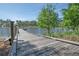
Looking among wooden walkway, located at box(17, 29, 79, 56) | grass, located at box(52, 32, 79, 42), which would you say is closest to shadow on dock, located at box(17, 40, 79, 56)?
wooden walkway, located at box(17, 29, 79, 56)

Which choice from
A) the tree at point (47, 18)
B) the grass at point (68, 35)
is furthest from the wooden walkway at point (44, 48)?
the tree at point (47, 18)

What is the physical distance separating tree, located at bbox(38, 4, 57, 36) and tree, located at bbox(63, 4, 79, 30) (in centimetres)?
19

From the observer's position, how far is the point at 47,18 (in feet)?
16.0

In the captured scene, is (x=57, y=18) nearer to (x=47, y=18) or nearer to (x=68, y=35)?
(x=47, y=18)

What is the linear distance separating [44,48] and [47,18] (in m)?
0.54

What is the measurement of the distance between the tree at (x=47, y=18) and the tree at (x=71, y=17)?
0.63 ft

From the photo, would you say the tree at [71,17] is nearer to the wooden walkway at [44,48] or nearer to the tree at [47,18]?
the tree at [47,18]

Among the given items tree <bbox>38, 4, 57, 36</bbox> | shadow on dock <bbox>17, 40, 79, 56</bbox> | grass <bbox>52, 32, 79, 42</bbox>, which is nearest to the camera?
shadow on dock <bbox>17, 40, 79, 56</bbox>

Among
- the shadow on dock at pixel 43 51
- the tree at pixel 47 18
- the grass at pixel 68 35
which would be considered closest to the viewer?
the shadow on dock at pixel 43 51

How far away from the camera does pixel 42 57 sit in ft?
13.9

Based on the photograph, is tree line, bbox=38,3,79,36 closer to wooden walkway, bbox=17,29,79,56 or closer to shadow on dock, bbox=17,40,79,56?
wooden walkway, bbox=17,29,79,56

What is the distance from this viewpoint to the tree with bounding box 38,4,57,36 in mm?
4675

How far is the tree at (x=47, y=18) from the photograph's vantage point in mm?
4675

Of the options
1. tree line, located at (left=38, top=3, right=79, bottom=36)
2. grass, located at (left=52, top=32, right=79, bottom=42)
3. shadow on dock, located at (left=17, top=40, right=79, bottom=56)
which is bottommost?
shadow on dock, located at (left=17, top=40, right=79, bottom=56)
